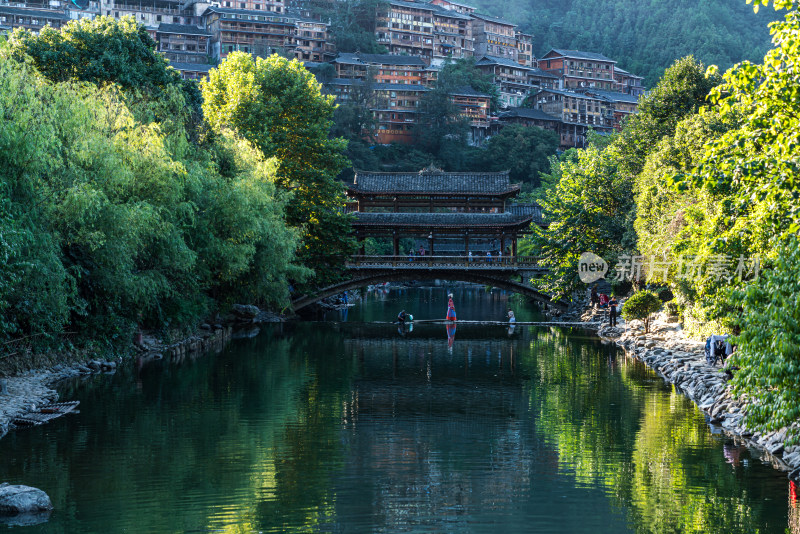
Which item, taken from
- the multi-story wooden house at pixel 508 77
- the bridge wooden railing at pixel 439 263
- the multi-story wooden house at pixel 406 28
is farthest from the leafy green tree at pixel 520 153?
the bridge wooden railing at pixel 439 263

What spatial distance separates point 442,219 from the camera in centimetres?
4950

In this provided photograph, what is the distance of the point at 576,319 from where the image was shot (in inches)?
1775

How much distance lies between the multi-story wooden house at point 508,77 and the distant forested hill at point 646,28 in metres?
16.2

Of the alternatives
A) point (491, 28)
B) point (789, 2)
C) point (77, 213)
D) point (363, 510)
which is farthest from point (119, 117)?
point (491, 28)

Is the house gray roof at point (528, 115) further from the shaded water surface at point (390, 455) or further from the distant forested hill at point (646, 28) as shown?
the shaded water surface at point (390, 455)

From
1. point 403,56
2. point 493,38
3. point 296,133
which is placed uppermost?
point 493,38

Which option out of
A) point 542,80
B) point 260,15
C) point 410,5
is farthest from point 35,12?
point 542,80

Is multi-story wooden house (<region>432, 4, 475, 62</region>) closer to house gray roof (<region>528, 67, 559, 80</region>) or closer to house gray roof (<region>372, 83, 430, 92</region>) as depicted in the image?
house gray roof (<region>528, 67, 559, 80</region>)

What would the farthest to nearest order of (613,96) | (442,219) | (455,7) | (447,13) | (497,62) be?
(455,7) < (447,13) < (613,96) < (497,62) < (442,219)

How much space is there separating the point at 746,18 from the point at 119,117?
434 ft

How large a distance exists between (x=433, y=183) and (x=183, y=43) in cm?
5393

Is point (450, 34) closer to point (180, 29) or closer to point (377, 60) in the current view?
point (377, 60)

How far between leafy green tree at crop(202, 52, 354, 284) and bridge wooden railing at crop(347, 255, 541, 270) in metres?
1.43

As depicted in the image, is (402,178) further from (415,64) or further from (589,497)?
(415,64)
